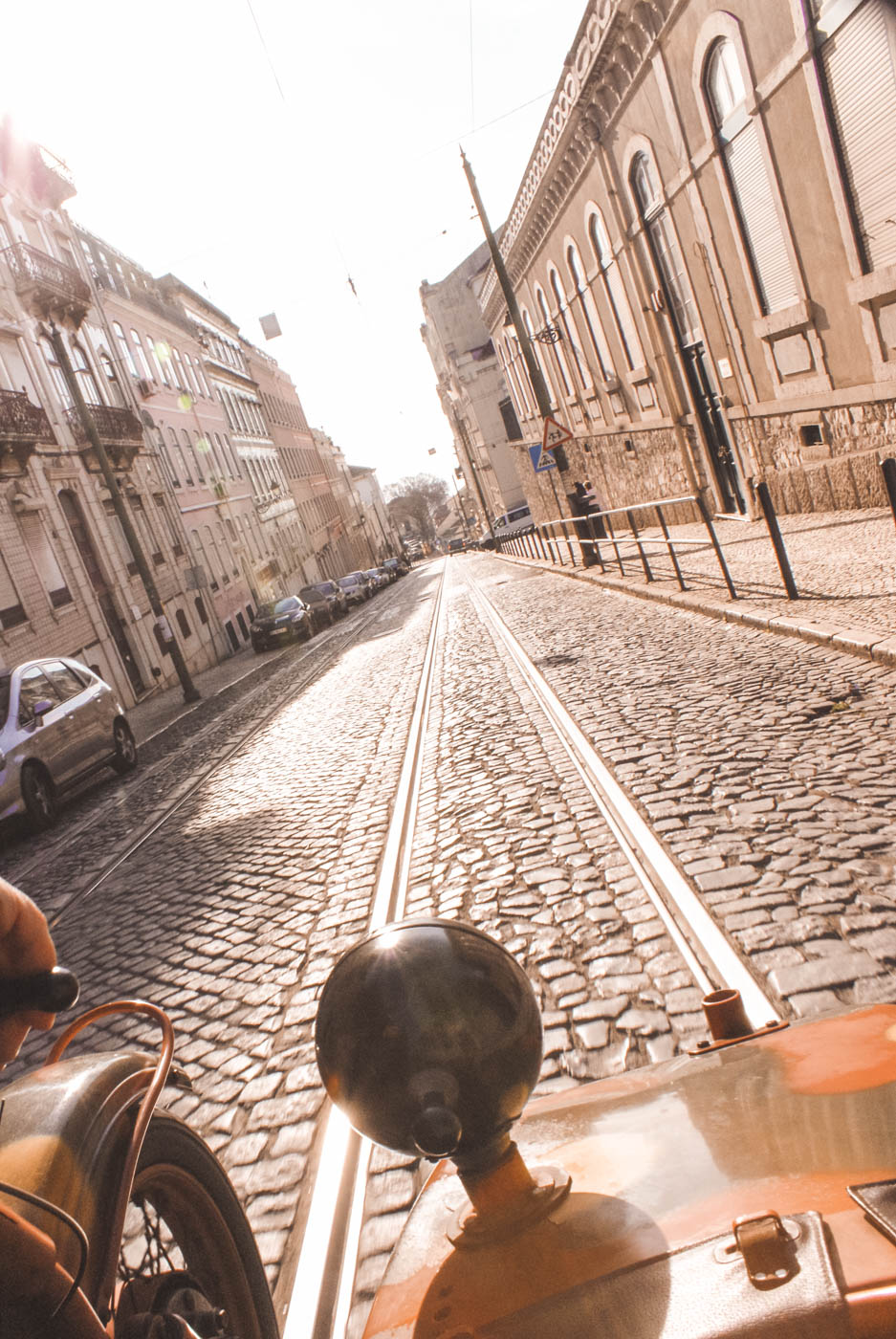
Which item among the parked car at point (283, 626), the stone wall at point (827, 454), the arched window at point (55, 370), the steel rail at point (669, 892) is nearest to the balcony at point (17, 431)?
the arched window at point (55, 370)

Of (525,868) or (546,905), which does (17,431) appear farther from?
(546,905)

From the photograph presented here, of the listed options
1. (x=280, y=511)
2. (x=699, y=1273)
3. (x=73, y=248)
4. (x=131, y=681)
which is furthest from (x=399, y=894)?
(x=280, y=511)

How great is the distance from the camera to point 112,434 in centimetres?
3116

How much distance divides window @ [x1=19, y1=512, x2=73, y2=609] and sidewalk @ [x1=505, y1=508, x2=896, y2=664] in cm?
1570

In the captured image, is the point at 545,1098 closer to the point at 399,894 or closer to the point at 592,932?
the point at 592,932

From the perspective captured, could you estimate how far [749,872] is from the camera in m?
4.09

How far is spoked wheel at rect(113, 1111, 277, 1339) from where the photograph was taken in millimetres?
1920

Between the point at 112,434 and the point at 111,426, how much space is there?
265mm

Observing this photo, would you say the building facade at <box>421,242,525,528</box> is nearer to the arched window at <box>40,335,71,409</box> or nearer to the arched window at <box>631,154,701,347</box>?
the arched window at <box>40,335,71,409</box>

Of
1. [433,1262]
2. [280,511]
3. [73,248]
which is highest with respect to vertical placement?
[73,248]

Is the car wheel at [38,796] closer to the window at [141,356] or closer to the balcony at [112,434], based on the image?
the balcony at [112,434]

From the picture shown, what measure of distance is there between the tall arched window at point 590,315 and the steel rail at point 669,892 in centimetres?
2045

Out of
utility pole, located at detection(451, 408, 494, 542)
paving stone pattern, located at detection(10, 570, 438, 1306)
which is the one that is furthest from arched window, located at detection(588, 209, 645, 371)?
utility pole, located at detection(451, 408, 494, 542)

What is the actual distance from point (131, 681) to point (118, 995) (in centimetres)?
2554
